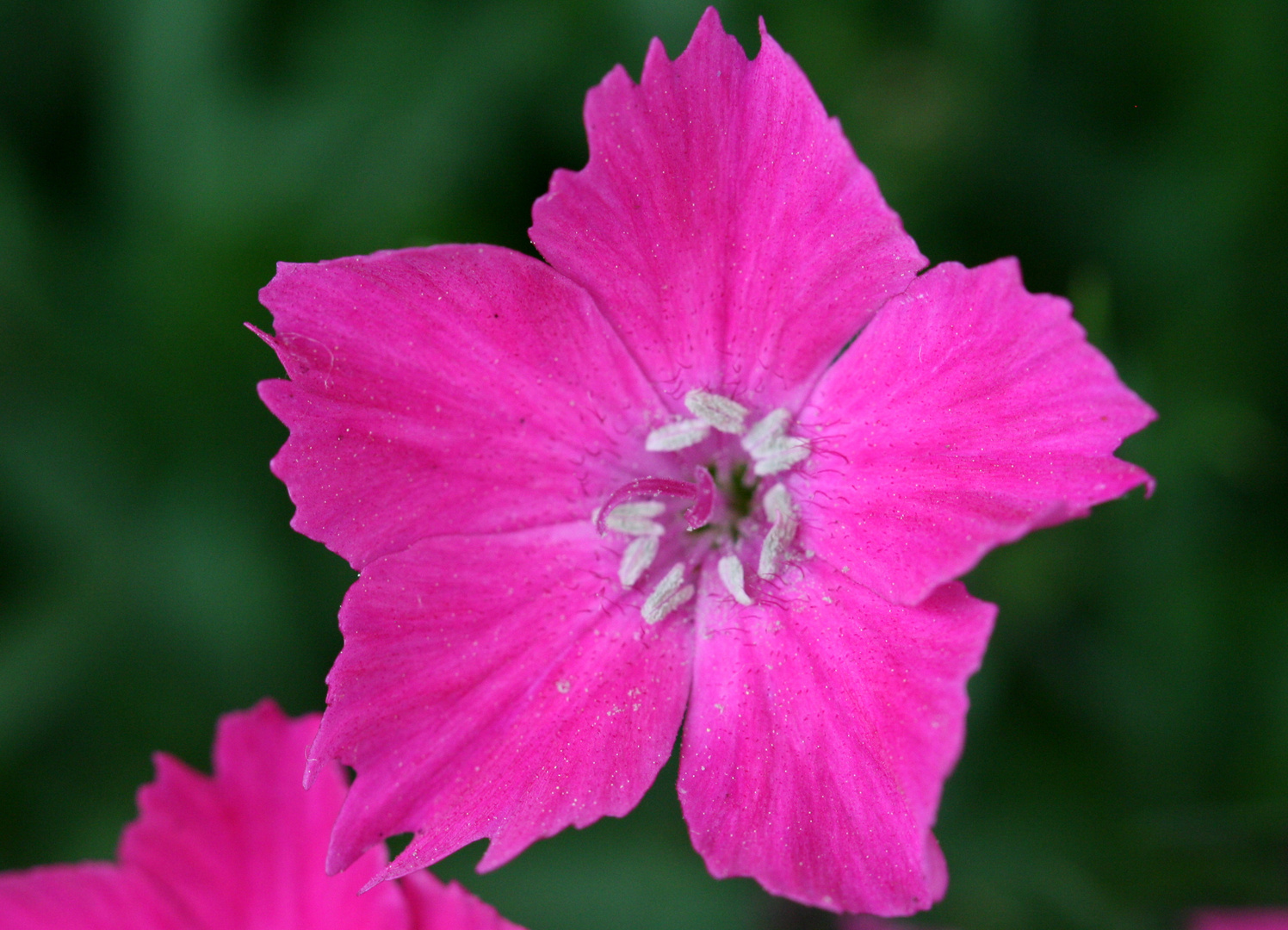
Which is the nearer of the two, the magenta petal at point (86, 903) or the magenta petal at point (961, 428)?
the magenta petal at point (961, 428)

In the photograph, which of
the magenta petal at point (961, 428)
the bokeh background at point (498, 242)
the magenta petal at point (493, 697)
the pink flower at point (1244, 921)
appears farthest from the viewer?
the bokeh background at point (498, 242)

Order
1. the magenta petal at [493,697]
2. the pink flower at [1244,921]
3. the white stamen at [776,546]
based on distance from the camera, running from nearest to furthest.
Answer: the magenta petal at [493,697], the white stamen at [776,546], the pink flower at [1244,921]

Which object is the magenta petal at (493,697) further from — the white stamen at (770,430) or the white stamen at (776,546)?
the white stamen at (770,430)

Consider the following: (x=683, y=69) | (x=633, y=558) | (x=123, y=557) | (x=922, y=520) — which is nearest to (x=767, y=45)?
(x=683, y=69)

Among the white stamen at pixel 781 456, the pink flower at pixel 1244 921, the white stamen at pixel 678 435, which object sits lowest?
A: the pink flower at pixel 1244 921

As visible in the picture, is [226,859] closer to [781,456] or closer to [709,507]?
[709,507]

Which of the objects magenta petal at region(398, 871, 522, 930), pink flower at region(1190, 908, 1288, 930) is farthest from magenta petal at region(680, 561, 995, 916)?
pink flower at region(1190, 908, 1288, 930)

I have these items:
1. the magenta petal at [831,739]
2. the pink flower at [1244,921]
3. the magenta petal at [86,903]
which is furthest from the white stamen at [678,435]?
the pink flower at [1244,921]

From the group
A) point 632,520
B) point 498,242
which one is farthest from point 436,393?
point 498,242
